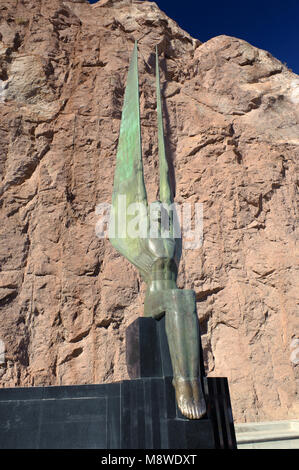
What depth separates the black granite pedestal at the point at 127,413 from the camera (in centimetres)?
304

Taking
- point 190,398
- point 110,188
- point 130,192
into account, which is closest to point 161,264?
point 130,192

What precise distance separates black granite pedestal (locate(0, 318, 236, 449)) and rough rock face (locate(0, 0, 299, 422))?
3.67 meters

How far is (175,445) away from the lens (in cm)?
295

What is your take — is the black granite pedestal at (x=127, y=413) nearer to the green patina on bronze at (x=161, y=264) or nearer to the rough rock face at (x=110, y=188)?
the green patina on bronze at (x=161, y=264)

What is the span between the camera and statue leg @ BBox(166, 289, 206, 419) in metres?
3.00

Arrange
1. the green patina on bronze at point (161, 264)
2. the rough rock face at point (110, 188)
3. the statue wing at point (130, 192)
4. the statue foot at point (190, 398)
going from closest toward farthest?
the statue foot at point (190, 398)
the green patina on bronze at point (161, 264)
the statue wing at point (130, 192)
the rough rock face at point (110, 188)

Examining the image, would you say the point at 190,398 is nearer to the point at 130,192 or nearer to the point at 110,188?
the point at 130,192

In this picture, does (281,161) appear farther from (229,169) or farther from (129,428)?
(129,428)

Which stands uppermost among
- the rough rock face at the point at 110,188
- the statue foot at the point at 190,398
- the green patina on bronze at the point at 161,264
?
the rough rock face at the point at 110,188

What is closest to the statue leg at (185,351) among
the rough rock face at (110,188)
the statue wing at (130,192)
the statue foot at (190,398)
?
the statue foot at (190,398)

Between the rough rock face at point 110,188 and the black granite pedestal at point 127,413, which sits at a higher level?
the rough rock face at point 110,188

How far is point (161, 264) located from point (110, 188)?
5.40 m

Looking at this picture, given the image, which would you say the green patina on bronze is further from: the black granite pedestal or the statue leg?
the black granite pedestal
